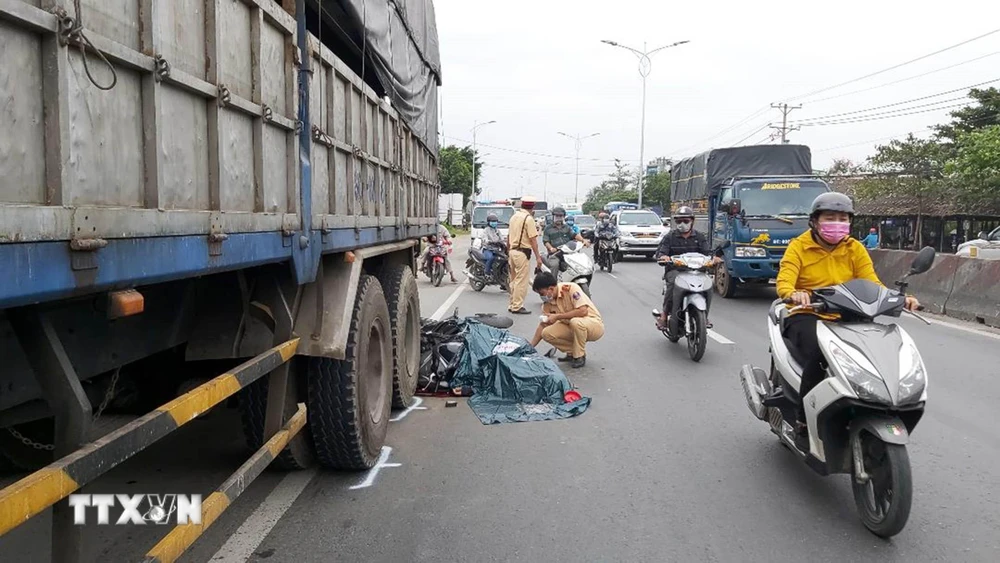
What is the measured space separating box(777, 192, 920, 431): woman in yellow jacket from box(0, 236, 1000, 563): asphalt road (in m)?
0.73

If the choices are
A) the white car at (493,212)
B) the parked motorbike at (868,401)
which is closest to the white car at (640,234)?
the white car at (493,212)

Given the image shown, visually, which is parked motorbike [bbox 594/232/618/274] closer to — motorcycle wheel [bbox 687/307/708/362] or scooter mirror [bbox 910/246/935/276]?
motorcycle wheel [bbox 687/307/708/362]

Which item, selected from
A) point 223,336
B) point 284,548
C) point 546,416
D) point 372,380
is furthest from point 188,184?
point 546,416

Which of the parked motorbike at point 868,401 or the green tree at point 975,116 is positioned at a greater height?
the green tree at point 975,116

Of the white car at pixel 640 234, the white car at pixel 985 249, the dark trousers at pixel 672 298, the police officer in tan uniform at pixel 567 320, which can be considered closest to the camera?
the police officer in tan uniform at pixel 567 320

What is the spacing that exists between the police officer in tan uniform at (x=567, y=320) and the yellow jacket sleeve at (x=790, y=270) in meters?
3.06

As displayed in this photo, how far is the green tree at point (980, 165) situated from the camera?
75.7 feet

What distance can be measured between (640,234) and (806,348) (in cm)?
2019

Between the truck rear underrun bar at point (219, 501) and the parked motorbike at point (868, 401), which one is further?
the parked motorbike at point (868, 401)

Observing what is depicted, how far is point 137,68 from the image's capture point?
6.87ft

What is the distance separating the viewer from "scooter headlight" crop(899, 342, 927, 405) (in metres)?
3.45

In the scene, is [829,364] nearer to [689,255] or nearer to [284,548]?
[284,548]

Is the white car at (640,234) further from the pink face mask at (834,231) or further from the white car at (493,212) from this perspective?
the pink face mask at (834,231)

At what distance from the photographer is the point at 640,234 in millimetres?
24016
